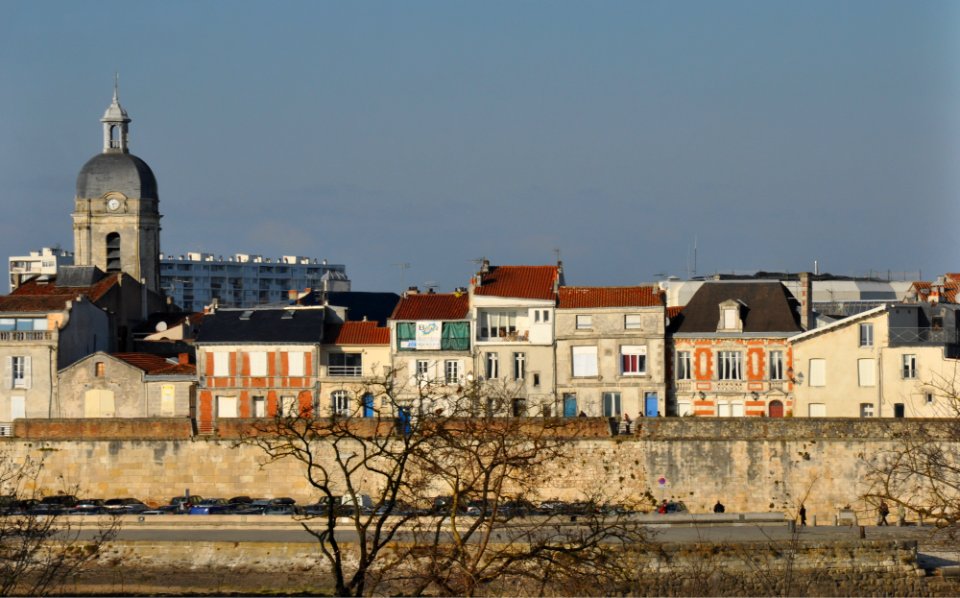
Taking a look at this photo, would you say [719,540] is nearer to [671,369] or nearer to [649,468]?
[649,468]

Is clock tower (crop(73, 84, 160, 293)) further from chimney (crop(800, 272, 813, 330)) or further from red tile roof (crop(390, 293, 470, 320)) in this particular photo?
chimney (crop(800, 272, 813, 330))

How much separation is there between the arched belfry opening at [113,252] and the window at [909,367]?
3166 centimetres

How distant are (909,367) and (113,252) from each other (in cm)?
3245

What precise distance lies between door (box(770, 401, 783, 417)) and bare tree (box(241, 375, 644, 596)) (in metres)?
7.40

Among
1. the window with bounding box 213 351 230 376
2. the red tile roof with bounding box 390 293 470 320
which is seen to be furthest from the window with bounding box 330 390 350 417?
the window with bounding box 213 351 230 376

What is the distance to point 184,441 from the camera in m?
51.2

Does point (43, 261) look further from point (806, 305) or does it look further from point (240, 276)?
point (806, 305)

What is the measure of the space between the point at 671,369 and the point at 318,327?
10.6 metres

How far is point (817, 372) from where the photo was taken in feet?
175

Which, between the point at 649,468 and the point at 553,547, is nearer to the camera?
the point at 553,547

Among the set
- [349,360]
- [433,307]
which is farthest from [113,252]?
[433,307]

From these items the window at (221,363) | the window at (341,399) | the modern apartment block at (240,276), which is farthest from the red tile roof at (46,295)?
the modern apartment block at (240,276)

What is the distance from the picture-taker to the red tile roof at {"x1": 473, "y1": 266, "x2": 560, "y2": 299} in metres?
55.7

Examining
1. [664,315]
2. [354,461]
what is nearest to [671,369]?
[664,315]
